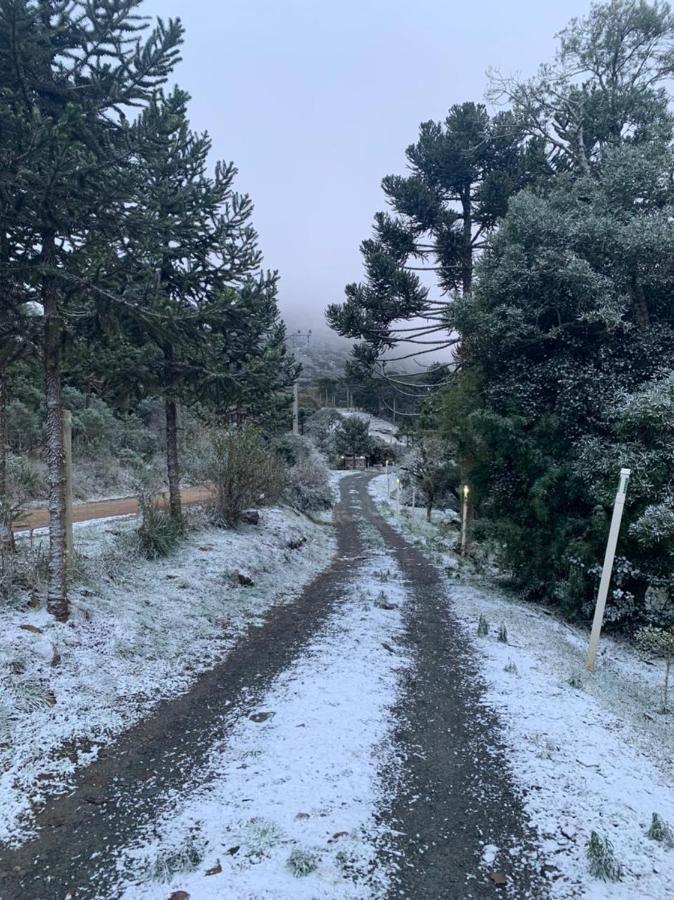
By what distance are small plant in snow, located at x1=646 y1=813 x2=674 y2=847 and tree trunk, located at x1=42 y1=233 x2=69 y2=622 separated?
17.2 feet

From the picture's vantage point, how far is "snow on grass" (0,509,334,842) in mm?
3510

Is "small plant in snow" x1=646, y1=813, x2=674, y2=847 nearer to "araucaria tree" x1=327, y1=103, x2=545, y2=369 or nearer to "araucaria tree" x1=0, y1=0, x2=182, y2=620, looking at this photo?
"araucaria tree" x1=0, y1=0, x2=182, y2=620

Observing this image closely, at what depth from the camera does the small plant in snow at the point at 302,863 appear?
8.36ft

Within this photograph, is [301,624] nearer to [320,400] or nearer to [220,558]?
[220,558]

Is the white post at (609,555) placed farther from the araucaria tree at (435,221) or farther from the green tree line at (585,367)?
the araucaria tree at (435,221)

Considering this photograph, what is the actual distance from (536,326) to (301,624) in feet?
23.4

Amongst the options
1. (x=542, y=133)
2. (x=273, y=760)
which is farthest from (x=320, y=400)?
(x=273, y=760)

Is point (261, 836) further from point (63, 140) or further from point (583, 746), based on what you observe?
point (63, 140)

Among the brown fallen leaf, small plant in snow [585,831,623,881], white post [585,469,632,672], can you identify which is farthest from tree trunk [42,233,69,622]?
white post [585,469,632,672]

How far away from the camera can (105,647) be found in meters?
4.99

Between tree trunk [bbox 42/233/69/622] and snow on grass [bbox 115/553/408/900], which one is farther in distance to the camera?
tree trunk [bbox 42/233/69/622]

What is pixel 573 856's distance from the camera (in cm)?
278

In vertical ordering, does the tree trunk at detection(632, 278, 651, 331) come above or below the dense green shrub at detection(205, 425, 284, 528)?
above

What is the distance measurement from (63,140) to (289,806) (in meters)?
5.53
